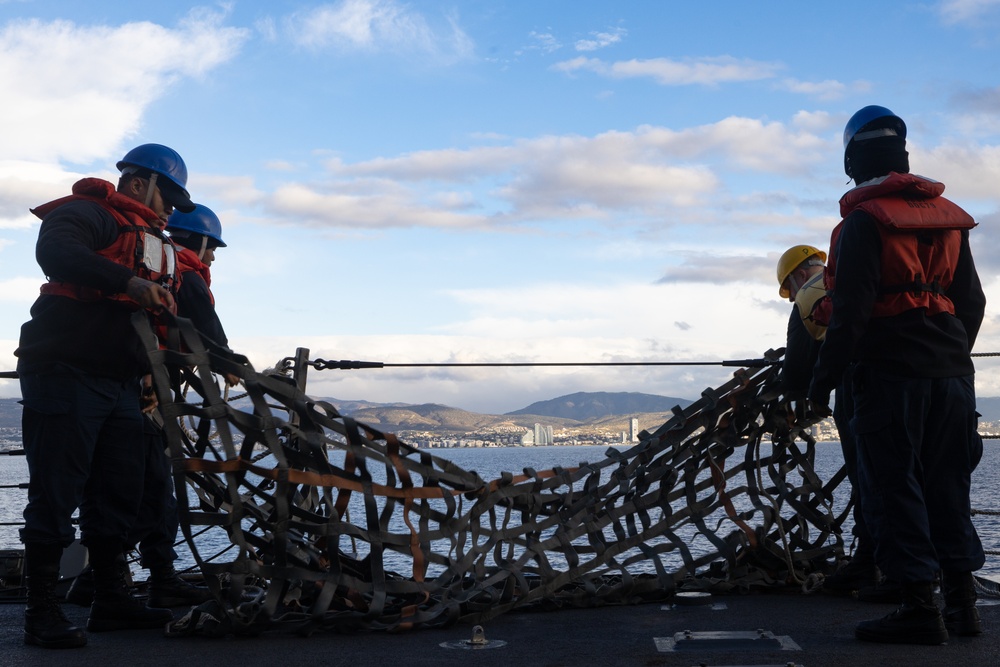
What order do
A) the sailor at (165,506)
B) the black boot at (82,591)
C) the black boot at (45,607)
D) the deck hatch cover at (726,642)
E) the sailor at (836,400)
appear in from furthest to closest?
the black boot at (82,591), the sailor at (165,506), the sailor at (836,400), the black boot at (45,607), the deck hatch cover at (726,642)

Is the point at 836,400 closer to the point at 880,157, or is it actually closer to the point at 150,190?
the point at 880,157

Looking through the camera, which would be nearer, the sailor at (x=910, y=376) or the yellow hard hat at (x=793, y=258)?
the sailor at (x=910, y=376)

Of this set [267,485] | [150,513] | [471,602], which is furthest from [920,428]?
[150,513]

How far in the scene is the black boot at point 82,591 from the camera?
15.5 feet

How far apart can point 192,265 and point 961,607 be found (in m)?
3.88

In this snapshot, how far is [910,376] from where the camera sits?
3.65 metres

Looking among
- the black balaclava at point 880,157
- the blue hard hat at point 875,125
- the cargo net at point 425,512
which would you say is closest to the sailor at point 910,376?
the black balaclava at point 880,157

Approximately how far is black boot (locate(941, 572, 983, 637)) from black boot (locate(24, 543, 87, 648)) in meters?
3.23

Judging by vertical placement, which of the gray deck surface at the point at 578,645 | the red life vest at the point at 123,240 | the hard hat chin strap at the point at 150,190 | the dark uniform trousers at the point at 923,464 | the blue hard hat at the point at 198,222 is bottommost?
the gray deck surface at the point at 578,645

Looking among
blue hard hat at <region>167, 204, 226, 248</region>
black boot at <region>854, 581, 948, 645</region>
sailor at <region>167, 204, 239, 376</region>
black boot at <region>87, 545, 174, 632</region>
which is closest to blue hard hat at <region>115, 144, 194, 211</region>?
sailor at <region>167, 204, 239, 376</region>

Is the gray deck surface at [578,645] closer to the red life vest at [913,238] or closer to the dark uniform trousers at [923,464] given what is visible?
the dark uniform trousers at [923,464]

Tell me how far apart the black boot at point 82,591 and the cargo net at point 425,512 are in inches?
30.0

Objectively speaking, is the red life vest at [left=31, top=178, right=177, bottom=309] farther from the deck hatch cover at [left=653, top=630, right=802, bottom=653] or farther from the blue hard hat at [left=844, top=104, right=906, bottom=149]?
the blue hard hat at [left=844, top=104, right=906, bottom=149]

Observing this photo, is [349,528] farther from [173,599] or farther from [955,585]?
[955,585]
